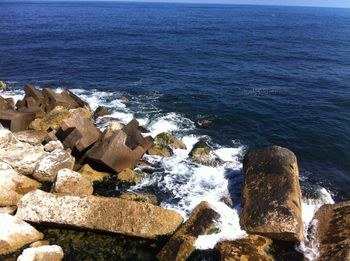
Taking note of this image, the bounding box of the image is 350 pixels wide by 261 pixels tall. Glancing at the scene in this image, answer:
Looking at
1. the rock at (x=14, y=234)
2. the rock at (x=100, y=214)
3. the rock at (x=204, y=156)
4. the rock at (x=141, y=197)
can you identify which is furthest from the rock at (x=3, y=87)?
the rock at (x=14, y=234)

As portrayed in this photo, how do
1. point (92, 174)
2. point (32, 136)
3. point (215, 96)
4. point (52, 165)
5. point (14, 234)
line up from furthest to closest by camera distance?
point (215, 96)
point (32, 136)
point (92, 174)
point (52, 165)
point (14, 234)

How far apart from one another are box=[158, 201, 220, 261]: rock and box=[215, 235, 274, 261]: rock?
0.93 metres

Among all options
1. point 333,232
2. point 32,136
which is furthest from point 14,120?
point 333,232

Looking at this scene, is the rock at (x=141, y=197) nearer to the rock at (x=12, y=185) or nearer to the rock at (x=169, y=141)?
the rock at (x=12, y=185)

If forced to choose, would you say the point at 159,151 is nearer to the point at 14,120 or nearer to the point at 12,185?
the point at 12,185

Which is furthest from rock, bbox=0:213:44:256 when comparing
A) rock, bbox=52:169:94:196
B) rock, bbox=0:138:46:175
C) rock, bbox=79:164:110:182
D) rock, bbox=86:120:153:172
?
rock, bbox=86:120:153:172

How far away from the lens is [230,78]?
36594 mm

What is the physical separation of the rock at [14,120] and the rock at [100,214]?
754 centimetres

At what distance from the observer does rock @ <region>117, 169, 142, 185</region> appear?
56.9 feet

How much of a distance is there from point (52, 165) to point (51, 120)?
5.23 meters

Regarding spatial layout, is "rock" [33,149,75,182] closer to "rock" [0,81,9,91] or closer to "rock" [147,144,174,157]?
"rock" [147,144,174,157]

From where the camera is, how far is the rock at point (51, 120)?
68.2 ft

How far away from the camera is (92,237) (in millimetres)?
13633

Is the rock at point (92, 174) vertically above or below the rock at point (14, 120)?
below
